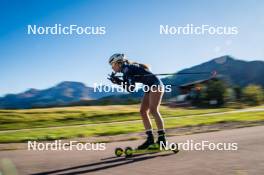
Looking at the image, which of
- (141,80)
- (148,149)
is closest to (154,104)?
(141,80)

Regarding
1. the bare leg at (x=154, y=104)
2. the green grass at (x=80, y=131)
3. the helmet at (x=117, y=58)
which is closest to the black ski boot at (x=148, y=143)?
the bare leg at (x=154, y=104)

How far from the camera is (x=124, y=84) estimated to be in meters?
8.77

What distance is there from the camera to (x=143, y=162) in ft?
24.7

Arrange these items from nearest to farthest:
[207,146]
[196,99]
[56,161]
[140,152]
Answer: [56,161] < [140,152] < [207,146] < [196,99]

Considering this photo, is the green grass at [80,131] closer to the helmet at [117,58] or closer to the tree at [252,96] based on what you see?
the helmet at [117,58]

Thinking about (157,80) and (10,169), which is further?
(157,80)

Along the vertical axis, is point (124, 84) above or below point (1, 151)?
above

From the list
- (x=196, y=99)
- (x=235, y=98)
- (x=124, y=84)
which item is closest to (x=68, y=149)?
(x=124, y=84)

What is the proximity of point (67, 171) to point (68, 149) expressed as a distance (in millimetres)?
3198

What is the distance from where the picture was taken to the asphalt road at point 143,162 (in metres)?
6.55

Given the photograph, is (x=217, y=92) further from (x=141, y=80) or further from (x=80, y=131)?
(x=141, y=80)

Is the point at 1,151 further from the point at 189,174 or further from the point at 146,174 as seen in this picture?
the point at 189,174

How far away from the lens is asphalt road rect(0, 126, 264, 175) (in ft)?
21.5

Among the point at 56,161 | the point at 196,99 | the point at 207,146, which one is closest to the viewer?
the point at 56,161
